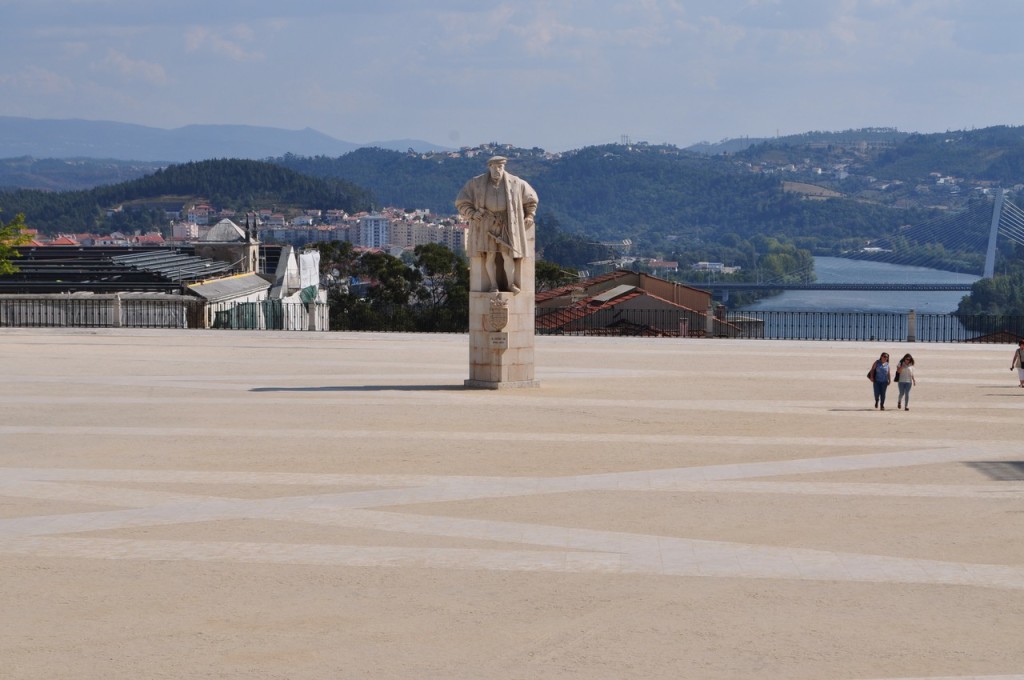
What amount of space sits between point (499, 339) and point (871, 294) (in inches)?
4530

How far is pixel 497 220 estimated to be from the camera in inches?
903

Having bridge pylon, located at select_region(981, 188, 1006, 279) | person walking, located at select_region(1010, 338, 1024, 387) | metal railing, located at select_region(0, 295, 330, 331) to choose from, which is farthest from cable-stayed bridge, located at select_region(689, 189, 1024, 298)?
person walking, located at select_region(1010, 338, 1024, 387)

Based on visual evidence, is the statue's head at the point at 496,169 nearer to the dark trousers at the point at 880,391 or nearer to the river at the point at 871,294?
the dark trousers at the point at 880,391

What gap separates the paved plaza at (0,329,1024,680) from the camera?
889 centimetres

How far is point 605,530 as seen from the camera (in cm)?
1216

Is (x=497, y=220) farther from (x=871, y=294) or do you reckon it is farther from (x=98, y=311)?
(x=871, y=294)

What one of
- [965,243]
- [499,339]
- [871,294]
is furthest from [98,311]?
[965,243]

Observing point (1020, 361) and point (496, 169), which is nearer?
point (496, 169)

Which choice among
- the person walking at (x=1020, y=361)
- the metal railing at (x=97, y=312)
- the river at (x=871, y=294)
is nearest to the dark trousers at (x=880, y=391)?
the person walking at (x=1020, y=361)

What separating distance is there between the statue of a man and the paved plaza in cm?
214

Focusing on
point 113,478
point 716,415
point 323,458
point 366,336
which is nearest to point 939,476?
point 716,415

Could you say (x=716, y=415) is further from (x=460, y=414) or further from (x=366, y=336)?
(x=366, y=336)

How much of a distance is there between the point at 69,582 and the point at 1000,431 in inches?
493

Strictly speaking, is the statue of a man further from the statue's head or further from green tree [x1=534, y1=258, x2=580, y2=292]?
green tree [x1=534, y1=258, x2=580, y2=292]
